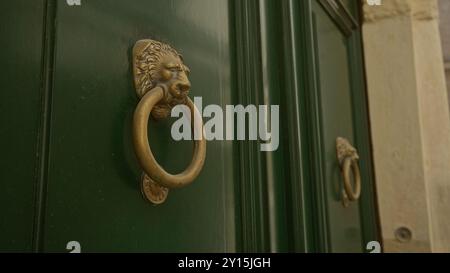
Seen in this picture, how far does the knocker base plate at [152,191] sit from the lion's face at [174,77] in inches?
3.4

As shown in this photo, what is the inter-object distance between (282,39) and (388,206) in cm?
61

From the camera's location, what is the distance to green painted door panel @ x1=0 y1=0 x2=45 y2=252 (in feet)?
1.04

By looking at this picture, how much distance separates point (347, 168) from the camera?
0.91 meters

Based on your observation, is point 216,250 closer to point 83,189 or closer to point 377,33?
point 83,189

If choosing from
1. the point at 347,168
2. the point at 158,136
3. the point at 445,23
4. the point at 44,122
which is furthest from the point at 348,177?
the point at 445,23

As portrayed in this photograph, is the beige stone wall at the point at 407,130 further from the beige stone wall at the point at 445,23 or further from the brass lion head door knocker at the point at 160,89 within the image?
the beige stone wall at the point at 445,23

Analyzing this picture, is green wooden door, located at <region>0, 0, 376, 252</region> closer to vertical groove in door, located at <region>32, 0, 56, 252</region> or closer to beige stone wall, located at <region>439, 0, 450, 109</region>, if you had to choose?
vertical groove in door, located at <region>32, 0, 56, 252</region>

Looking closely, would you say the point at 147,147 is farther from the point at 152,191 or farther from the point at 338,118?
the point at 338,118

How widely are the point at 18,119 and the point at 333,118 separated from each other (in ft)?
2.43

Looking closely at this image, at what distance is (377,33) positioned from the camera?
1193mm

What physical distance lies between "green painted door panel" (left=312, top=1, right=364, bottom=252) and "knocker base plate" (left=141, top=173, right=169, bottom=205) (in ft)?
1.47

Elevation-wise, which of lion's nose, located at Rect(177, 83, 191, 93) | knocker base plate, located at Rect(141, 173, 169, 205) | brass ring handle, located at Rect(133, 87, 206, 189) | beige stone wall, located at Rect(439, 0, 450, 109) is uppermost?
beige stone wall, located at Rect(439, 0, 450, 109)

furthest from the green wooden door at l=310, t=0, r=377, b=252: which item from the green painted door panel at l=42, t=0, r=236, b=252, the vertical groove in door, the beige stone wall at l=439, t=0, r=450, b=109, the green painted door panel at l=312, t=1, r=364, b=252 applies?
the beige stone wall at l=439, t=0, r=450, b=109

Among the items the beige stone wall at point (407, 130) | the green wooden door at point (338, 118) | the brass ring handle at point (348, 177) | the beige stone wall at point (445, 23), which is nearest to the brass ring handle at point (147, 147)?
the green wooden door at point (338, 118)
